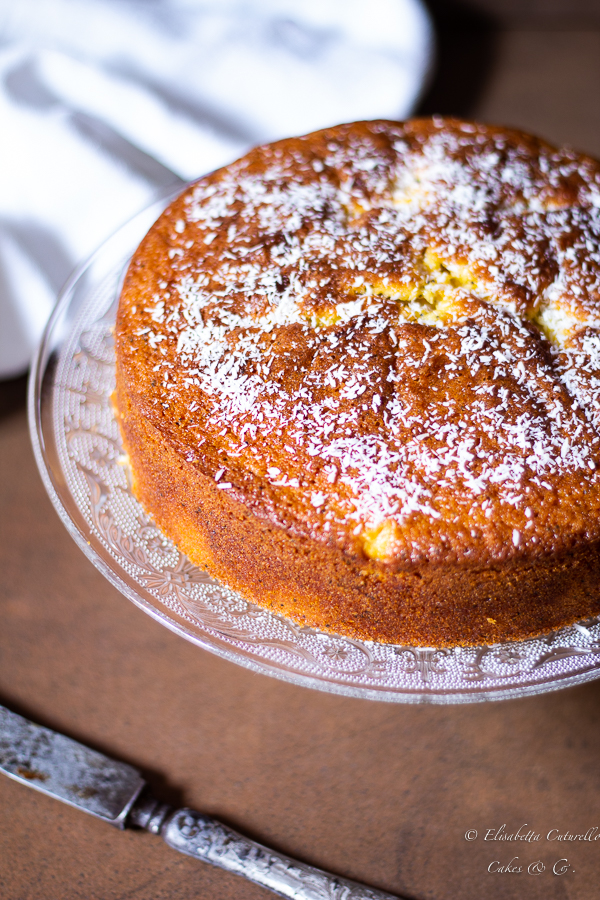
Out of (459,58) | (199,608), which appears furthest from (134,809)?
(459,58)

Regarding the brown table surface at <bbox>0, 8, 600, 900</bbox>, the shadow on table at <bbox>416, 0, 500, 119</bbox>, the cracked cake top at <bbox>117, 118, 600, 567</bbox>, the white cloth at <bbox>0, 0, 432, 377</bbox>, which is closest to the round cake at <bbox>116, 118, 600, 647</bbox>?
the cracked cake top at <bbox>117, 118, 600, 567</bbox>

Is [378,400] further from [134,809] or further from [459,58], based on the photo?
[459,58]

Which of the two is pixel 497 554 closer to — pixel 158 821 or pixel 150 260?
pixel 158 821

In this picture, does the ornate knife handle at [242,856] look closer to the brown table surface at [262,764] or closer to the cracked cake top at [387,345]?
the brown table surface at [262,764]

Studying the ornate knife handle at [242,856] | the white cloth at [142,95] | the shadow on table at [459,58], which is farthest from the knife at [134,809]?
the shadow on table at [459,58]

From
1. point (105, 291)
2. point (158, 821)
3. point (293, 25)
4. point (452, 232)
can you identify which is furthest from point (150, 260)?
point (293, 25)
